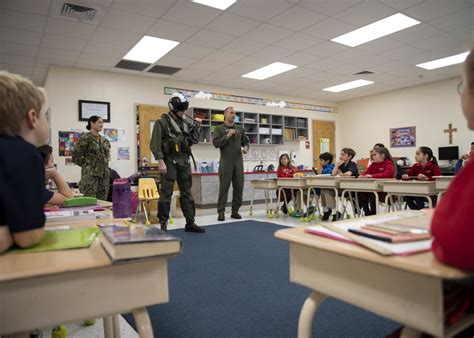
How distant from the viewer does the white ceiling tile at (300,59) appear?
5.67 meters

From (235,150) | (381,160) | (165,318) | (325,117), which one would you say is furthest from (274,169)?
(165,318)

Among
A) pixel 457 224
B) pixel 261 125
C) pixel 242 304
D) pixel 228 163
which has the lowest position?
pixel 242 304

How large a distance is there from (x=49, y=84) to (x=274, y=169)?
5.02 m

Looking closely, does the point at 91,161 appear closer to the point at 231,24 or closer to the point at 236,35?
the point at 231,24

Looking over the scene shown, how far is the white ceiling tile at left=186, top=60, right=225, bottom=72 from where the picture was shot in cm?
590

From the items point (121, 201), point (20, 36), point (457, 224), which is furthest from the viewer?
point (20, 36)

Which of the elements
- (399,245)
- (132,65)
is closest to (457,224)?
(399,245)

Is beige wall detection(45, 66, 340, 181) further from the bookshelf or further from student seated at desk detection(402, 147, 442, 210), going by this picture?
student seated at desk detection(402, 147, 442, 210)

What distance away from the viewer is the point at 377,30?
187 inches

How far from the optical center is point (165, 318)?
1.74 meters

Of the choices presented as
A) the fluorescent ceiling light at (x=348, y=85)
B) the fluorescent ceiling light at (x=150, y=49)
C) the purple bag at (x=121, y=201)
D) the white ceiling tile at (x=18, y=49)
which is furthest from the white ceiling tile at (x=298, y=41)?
the purple bag at (x=121, y=201)

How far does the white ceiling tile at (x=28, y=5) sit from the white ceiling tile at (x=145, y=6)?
2.52ft

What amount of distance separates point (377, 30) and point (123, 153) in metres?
4.71

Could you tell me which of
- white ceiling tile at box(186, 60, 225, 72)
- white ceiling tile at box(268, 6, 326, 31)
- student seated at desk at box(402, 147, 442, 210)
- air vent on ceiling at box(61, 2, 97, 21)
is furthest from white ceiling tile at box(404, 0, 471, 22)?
air vent on ceiling at box(61, 2, 97, 21)
